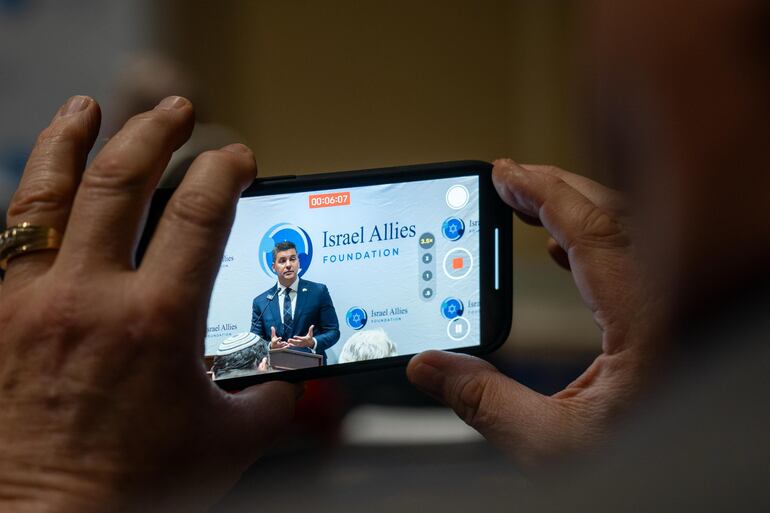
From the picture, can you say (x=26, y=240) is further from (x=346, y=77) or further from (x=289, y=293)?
(x=346, y=77)

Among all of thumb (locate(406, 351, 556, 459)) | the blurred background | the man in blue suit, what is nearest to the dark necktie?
the man in blue suit

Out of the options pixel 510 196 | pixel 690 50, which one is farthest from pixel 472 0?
pixel 690 50

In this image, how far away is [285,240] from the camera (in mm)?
781

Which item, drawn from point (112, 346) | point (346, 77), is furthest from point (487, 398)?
point (346, 77)

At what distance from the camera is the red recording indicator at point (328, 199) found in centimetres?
78

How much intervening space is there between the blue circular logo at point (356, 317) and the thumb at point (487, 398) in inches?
2.5

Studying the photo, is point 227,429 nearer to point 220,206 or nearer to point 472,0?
point 220,206

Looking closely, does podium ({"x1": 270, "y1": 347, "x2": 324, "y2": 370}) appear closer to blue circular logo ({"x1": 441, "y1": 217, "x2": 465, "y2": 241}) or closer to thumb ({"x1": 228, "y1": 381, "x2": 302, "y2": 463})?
thumb ({"x1": 228, "y1": 381, "x2": 302, "y2": 463})

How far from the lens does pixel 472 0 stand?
2064 millimetres

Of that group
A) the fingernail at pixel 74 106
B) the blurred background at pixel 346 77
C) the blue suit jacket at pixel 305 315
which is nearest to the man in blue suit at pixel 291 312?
the blue suit jacket at pixel 305 315

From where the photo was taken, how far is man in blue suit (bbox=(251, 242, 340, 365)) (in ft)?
2.55

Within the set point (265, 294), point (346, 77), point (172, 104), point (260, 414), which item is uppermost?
point (346, 77)

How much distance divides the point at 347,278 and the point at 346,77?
1.33 meters

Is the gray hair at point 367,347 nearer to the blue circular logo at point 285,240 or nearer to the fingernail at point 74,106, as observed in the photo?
the blue circular logo at point 285,240
